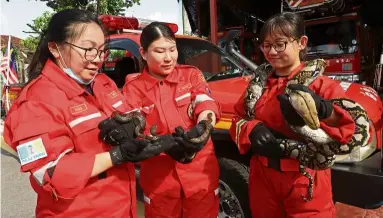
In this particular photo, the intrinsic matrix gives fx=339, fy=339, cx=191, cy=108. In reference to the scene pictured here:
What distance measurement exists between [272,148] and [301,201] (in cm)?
35

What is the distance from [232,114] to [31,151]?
72.8 inches

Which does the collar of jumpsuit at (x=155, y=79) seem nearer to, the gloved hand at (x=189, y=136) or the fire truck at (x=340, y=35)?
the gloved hand at (x=189, y=136)

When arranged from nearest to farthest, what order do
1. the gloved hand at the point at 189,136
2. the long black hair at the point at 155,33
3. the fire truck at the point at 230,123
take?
the gloved hand at the point at 189,136, the long black hair at the point at 155,33, the fire truck at the point at 230,123

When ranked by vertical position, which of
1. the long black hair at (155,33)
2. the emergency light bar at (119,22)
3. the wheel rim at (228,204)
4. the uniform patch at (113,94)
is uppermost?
the emergency light bar at (119,22)

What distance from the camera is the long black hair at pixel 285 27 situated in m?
1.84

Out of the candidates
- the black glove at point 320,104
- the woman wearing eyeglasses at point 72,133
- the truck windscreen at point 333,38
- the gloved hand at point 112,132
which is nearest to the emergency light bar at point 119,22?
the woman wearing eyeglasses at point 72,133

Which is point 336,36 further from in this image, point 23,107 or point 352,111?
point 23,107

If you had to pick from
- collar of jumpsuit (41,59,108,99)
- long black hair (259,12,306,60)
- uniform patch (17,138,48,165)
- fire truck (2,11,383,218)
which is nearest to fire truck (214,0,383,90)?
fire truck (2,11,383,218)

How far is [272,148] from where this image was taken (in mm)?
1828

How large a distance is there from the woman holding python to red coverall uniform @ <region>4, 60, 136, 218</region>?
2.51ft

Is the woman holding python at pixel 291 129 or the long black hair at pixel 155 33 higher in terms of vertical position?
the long black hair at pixel 155 33

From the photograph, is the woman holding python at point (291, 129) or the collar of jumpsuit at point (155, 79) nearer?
the woman holding python at point (291, 129)

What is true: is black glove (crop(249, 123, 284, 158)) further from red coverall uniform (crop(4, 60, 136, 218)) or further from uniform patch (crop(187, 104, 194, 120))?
red coverall uniform (crop(4, 60, 136, 218))

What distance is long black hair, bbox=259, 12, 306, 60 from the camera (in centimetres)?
184
